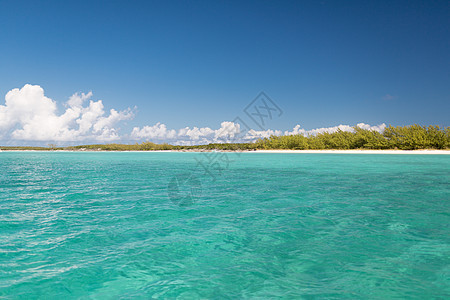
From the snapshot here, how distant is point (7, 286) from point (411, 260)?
8.54m

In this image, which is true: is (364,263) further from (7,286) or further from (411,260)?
(7,286)

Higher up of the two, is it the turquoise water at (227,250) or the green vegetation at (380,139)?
the green vegetation at (380,139)

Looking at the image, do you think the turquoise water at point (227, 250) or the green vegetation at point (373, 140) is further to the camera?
the green vegetation at point (373, 140)

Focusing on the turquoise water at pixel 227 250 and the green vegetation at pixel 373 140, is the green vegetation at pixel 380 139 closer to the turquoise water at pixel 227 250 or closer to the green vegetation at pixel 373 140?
the green vegetation at pixel 373 140

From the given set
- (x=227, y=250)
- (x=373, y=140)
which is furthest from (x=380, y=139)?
(x=227, y=250)

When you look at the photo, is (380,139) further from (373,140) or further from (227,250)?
(227,250)

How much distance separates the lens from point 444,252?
6875 mm

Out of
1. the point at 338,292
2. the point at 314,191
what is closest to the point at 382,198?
the point at 314,191

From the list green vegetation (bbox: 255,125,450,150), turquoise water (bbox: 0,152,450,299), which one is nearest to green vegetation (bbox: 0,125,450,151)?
green vegetation (bbox: 255,125,450,150)

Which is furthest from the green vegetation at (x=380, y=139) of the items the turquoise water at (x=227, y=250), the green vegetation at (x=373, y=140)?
the turquoise water at (x=227, y=250)

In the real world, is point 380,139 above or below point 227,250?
above

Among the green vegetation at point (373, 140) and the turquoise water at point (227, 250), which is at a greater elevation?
the green vegetation at point (373, 140)

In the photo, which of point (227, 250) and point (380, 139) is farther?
point (380, 139)

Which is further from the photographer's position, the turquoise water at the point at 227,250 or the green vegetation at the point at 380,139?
the green vegetation at the point at 380,139
